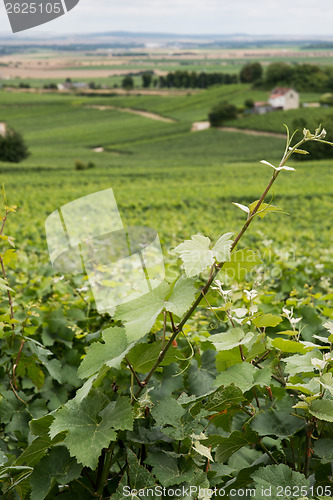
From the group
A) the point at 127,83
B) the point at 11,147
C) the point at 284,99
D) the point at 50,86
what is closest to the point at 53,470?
the point at 11,147

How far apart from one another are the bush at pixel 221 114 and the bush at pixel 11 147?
27933 mm

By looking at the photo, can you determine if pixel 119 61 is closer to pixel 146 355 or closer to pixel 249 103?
pixel 249 103

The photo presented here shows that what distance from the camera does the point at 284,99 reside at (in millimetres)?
74688

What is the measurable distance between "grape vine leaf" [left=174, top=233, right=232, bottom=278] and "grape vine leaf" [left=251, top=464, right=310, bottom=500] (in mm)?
350

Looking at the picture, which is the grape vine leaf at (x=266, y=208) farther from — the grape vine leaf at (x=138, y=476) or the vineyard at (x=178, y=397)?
the grape vine leaf at (x=138, y=476)

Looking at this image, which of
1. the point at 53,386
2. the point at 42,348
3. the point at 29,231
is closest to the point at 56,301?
the point at 53,386

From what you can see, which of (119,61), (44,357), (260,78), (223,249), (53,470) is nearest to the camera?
(223,249)

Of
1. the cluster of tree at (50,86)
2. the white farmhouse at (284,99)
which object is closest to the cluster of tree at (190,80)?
the cluster of tree at (50,86)

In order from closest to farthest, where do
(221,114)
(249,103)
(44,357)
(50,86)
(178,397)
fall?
(178,397)
(44,357)
(221,114)
(249,103)
(50,86)

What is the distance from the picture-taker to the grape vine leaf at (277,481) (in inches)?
30.4

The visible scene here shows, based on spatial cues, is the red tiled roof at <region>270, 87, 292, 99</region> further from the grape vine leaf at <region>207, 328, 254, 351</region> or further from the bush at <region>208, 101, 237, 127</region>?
the grape vine leaf at <region>207, 328, 254, 351</region>

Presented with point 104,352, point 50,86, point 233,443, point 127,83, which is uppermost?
point 104,352

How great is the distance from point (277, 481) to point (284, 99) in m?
79.5

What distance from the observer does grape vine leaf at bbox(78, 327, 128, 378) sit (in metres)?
0.83
